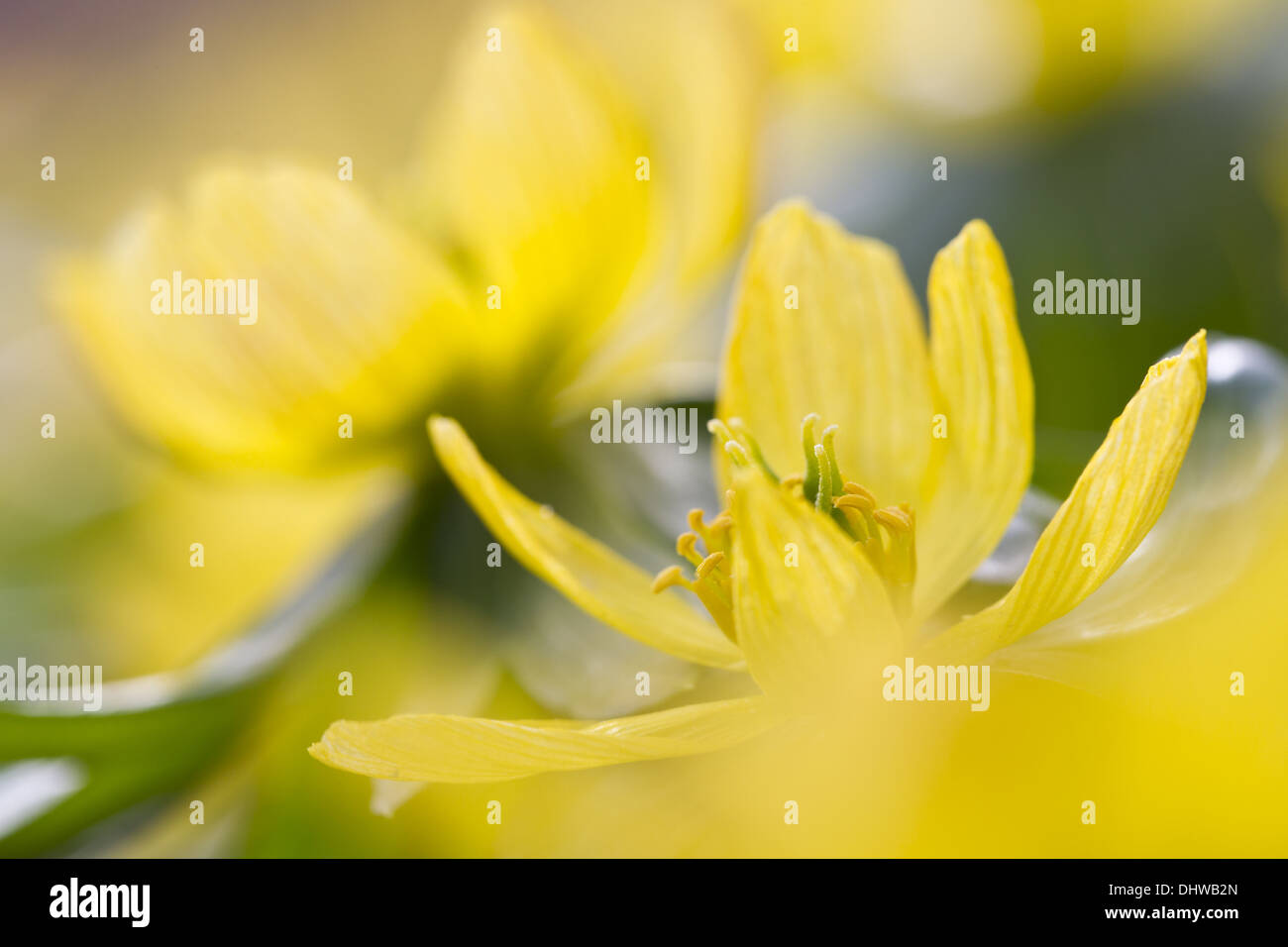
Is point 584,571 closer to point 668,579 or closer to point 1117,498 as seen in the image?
point 668,579

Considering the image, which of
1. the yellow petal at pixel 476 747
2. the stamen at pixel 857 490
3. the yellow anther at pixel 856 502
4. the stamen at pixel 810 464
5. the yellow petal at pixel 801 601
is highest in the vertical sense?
the stamen at pixel 810 464

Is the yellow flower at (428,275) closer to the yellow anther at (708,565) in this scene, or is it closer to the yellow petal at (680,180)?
the yellow petal at (680,180)

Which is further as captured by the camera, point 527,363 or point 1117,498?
point 527,363

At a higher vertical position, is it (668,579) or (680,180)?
(680,180)

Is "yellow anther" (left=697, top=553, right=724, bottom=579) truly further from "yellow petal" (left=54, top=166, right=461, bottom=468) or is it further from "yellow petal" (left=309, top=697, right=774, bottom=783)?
"yellow petal" (left=54, top=166, right=461, bottom=468)

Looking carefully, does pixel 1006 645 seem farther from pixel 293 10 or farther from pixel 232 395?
pixel 293 10

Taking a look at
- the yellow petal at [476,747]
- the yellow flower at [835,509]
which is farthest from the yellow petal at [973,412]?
the yellow petal at [476,747]

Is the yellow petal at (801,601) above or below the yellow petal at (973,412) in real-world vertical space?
below

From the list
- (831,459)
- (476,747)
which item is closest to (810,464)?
(831,459)
